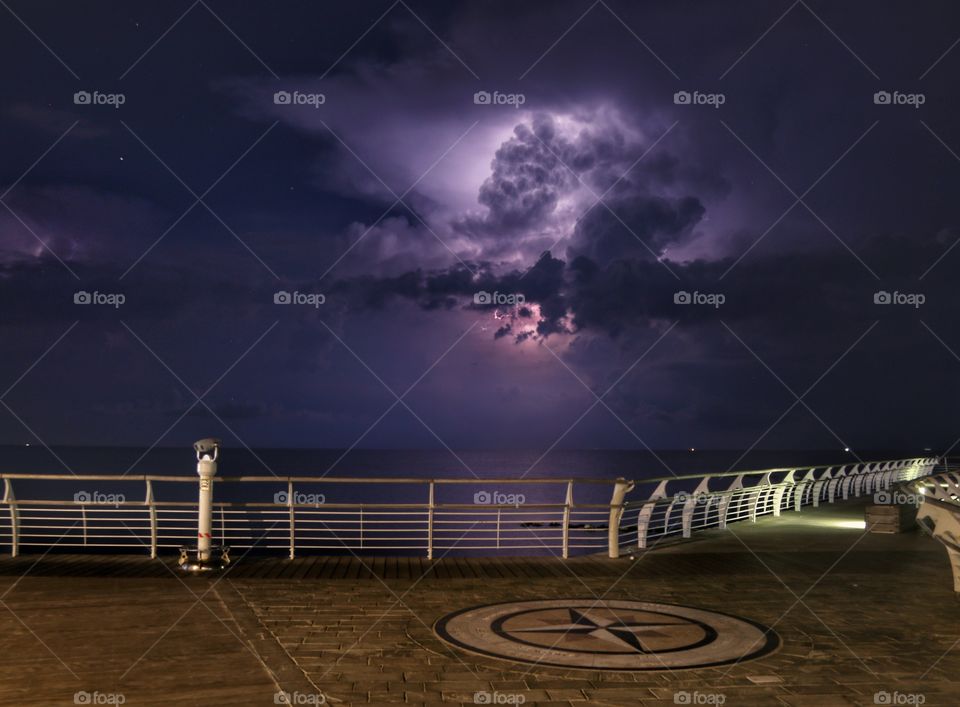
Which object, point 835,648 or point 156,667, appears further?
point 835,648

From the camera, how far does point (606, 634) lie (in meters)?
8.66

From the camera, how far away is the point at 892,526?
18109 millimetres

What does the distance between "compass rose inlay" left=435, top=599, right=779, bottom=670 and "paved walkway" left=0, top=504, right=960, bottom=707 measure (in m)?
0.23

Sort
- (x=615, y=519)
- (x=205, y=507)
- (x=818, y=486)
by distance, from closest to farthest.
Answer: (x=205, y=507)
(x=615, y=519)
(x=818, y=486)

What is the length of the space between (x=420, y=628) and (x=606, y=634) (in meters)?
1.76

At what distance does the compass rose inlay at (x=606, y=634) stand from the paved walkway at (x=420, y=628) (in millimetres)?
233

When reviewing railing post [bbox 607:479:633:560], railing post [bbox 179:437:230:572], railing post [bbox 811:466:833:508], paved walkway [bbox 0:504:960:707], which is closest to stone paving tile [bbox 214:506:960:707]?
paved walkway [bbox 0:504:960:707]

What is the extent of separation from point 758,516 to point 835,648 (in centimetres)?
1403

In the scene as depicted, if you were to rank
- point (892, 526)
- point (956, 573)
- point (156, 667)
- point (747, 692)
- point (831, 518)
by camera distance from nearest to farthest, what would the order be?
point (747, 692) < point (156, 667) < point (956, 573) < point (892, 526) < point (831, 518)

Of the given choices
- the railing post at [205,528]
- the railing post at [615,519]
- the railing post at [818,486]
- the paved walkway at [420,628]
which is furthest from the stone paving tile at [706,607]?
the railing post at [818,486]

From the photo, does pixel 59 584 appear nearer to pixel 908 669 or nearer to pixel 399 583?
pixel 399 583

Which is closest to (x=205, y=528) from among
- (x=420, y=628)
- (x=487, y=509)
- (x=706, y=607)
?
(x=487, y=509)

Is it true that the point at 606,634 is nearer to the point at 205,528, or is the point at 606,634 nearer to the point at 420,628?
the point at 420,628

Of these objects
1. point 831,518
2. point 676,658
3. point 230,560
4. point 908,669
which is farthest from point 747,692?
point 831,518
